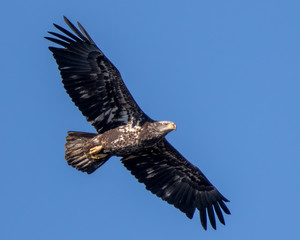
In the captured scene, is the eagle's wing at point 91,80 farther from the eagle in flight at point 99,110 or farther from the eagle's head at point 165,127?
the eagle's head at point 165,127

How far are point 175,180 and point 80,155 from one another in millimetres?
2962

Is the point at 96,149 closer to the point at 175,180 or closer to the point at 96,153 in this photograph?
the point at 96,153

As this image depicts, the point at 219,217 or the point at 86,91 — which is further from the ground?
the point at 86,91

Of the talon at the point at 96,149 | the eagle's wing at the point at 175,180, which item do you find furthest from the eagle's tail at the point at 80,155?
the eagle's wing at the point at 175,180

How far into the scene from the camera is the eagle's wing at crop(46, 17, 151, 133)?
19938mm

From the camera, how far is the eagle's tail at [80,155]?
2056cm

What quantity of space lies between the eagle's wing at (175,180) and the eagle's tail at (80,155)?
105 centimetres

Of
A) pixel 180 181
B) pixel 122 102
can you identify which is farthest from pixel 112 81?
pixel 180 181

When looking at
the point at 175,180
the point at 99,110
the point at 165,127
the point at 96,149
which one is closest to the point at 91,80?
the point at 99,110

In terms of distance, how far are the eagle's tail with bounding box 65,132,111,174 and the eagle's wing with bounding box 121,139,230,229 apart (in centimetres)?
105

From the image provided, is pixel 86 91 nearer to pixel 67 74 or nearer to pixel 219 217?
pixel 67 74

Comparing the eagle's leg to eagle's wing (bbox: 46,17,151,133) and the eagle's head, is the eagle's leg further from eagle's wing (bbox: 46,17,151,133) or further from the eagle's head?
the eagle's head

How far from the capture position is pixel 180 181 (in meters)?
21.9

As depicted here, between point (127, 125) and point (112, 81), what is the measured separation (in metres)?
1.24
